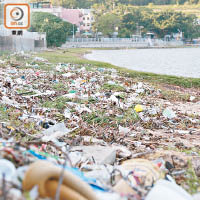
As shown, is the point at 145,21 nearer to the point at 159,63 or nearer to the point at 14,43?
the point at 159,63

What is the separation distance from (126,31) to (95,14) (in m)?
8.85

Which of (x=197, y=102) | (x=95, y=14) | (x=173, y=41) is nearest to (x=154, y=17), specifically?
(x=173, y=41)

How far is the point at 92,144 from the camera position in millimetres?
3984

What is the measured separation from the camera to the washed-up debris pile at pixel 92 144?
5.86ft

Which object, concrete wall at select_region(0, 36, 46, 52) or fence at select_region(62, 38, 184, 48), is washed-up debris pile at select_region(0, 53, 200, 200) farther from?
fence at select_region(62, 38, 184, 48)

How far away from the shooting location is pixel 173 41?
99000 mm

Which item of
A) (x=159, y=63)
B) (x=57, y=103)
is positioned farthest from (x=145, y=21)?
(x=57, y=103)

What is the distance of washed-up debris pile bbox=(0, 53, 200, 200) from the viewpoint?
5.86 feet

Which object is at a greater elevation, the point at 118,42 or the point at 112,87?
the point at 118,42

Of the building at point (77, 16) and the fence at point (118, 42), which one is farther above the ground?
the building at point (77, 16)

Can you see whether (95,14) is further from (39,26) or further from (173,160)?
(173,160)

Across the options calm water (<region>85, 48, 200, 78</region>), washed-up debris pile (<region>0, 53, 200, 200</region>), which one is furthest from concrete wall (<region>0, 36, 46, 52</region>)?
washed-up debris pile (<region>0, 53, 200, 200</region>)

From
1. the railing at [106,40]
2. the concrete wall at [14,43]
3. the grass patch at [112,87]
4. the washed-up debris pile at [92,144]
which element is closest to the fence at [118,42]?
the railing at [106,40]

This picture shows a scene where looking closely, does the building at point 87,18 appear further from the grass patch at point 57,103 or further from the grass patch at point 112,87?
the grass patch at point 57,103
